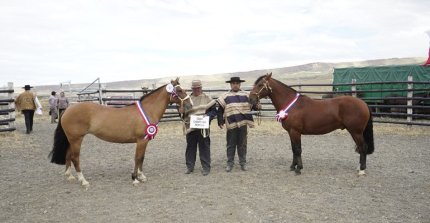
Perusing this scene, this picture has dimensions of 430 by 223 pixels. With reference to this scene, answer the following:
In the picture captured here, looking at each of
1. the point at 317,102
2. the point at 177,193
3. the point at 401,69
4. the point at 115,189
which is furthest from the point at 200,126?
the point at 401,69

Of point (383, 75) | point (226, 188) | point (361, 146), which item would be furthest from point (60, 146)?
point (383, 75)

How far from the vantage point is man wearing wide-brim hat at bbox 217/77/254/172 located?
7.06 meters

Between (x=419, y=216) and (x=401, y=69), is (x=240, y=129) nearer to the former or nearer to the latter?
(x=419, y=216)

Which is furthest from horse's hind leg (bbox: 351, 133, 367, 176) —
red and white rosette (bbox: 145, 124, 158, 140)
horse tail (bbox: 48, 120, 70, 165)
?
horse tail (bbox: 48, 120, 70, 165)

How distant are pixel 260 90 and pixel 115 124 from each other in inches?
111

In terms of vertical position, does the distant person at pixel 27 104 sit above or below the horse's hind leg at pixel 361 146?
above

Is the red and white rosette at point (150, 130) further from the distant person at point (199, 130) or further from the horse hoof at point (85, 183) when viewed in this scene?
the horse hoof at point (85, 183)

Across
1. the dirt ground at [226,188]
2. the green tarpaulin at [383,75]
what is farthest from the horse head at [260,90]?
the green tarpaulin at [383,75]

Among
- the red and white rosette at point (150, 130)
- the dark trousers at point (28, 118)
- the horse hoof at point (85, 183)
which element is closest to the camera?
the horse hoof at point (85, 183)

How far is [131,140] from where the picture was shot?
21.4ft

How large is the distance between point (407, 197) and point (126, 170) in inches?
206

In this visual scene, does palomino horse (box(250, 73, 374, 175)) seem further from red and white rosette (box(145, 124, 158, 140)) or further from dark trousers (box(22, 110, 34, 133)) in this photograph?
dark trousers (box(22, 110, 34, 133))

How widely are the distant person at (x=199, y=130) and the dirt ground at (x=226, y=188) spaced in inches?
12.1

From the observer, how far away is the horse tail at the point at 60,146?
6.59 m
